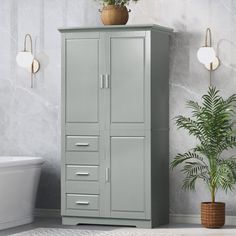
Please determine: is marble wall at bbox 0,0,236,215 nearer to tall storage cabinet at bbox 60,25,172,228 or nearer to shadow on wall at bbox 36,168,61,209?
shadow on wall at bbox 36,168,61,209

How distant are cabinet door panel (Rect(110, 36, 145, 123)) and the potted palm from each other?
481 mm

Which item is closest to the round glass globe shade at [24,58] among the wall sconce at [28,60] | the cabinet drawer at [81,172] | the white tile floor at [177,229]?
the wall sconce at [28,60]

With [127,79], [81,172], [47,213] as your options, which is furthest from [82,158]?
[47,213]

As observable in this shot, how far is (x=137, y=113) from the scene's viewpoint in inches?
301

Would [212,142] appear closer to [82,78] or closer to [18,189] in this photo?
[82,78]

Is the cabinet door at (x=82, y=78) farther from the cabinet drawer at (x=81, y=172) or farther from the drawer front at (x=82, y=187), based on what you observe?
the drawer front at (x=82, y=187)

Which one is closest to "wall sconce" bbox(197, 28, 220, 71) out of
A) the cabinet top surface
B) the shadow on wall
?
the cabinet top surface

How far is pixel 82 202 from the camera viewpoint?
786cm

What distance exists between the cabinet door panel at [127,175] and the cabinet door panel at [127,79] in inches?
9.0

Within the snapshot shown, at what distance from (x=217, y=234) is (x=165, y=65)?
178 centimetres

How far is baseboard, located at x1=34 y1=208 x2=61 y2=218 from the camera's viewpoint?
8534 mm

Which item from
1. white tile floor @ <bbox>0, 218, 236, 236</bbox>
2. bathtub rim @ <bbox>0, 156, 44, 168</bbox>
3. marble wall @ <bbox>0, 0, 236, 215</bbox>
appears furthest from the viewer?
marble wall @ <bbox>0, 0, 236, 215</bbox>

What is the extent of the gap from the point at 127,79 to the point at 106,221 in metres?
1.40

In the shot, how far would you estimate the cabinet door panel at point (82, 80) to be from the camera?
7793mm
